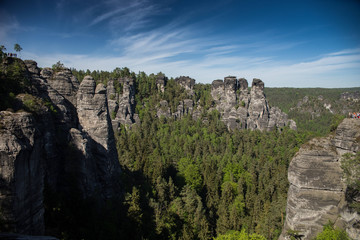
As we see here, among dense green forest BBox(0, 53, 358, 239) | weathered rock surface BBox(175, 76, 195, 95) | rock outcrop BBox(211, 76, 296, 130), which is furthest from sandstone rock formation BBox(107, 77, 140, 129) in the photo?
rock outcrop BBox(211, 76, 296, 130)

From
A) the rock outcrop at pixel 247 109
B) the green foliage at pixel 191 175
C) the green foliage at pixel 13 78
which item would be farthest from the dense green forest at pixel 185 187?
the rock outcrop at pixel 247 109

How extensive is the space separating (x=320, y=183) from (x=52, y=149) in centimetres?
2790

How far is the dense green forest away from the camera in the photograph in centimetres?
1846

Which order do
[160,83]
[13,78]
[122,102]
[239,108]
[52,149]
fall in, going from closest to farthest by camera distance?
[13,78] < [52,149] < [122,102] < [239,108] < [160,83]

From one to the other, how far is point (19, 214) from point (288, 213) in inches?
1042

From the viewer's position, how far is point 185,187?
36562 mm

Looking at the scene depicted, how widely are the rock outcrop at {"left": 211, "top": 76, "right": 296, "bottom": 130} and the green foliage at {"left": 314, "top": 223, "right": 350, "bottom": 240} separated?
183ft

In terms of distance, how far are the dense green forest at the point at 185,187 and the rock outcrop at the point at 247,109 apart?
14.2 ft

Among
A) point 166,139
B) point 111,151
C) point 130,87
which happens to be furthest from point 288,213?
point 130,87

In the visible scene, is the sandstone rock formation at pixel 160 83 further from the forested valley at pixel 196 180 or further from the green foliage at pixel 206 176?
the green foliage at pixel 206 176

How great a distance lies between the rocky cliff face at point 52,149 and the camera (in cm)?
1062

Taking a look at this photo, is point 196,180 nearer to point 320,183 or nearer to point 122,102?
point 320,183

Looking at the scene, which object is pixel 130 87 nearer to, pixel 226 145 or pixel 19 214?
pixel 226 145

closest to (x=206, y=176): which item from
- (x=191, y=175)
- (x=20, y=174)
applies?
(x=191, y=175)
